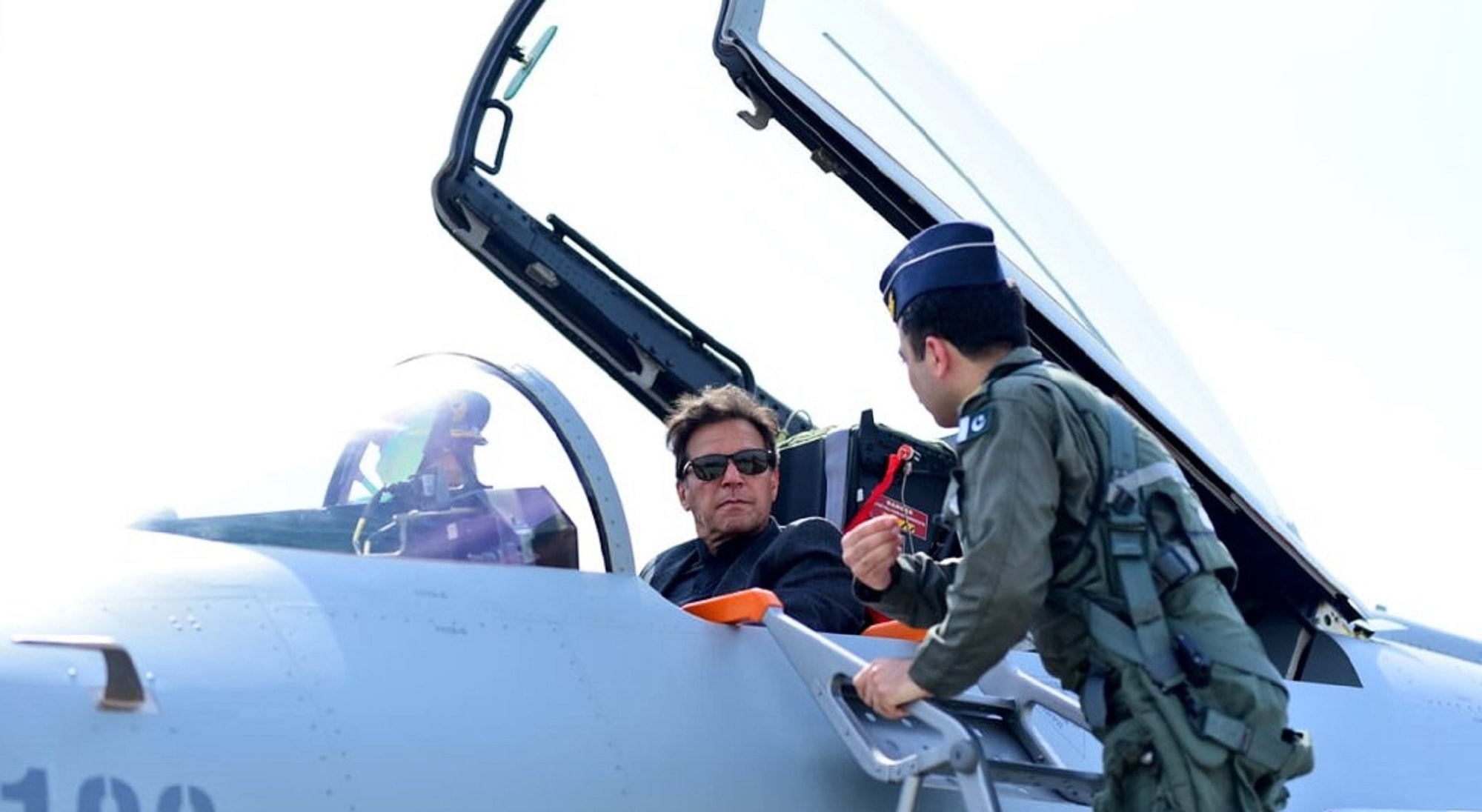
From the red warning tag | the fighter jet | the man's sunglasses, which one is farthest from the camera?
the red warning tag

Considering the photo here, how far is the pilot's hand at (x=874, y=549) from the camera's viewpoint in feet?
11.1

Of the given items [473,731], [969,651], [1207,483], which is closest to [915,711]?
[969,651]

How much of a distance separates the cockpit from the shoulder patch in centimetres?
95

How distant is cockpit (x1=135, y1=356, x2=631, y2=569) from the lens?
136 inches

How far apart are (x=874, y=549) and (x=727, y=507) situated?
1.43m

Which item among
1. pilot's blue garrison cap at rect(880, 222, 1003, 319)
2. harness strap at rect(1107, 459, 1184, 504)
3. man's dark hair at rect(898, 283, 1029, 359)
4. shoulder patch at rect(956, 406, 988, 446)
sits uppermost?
pilot's blue garrison cap at rect(880, 222, 1003, 319)

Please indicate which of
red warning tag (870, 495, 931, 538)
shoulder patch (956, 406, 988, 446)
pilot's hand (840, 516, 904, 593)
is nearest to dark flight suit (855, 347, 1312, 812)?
shoulder patch (956, 406, 988, 446)

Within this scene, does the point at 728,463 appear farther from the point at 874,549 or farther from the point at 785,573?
the point at 874,549

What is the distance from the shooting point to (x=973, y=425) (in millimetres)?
3115

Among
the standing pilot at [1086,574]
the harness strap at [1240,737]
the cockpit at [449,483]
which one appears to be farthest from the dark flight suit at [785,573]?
the harness strap at [1240,737]

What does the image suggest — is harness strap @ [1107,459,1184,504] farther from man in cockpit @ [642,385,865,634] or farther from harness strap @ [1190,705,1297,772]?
man in cockpit @ [642,385,865,634]

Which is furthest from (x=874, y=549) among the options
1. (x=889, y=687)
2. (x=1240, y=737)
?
(x=1240, y=737)

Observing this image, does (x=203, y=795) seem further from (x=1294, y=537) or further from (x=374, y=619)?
(x=1294, y=537)

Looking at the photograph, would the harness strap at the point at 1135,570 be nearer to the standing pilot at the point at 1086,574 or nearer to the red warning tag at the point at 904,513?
the standing pilot at the point at 1086,574
